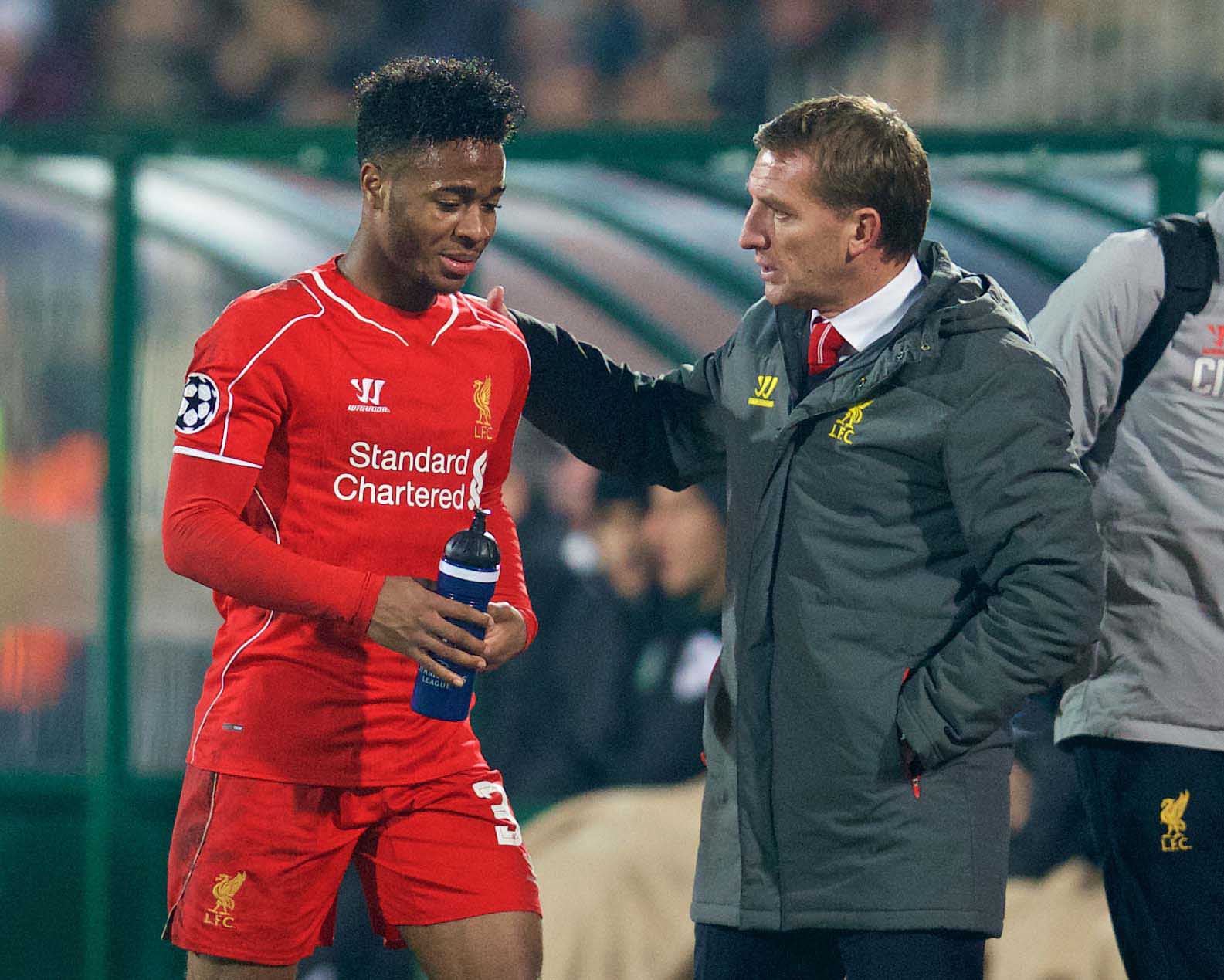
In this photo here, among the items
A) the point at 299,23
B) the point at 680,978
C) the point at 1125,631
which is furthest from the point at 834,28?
the point at 1125,631

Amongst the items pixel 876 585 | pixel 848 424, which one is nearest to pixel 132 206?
pixel 848 424

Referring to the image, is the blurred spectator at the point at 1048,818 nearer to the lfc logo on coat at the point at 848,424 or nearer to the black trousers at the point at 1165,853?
the black trousers at the point at 1165,853

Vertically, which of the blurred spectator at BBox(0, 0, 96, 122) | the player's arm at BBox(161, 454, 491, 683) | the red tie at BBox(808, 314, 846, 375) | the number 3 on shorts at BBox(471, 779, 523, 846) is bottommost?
the number 3 on shorts at BBox(471, 779, 523, 846)

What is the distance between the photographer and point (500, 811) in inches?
115

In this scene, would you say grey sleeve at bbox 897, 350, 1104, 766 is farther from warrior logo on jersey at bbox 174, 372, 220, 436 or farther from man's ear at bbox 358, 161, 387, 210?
warrior logo on jersey at bbox 174, 372, 220, 436

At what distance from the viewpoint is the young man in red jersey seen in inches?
107

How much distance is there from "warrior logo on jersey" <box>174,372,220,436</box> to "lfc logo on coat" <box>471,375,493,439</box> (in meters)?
0.44

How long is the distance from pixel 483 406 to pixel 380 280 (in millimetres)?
268

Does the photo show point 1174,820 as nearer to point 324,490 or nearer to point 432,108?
point 324,490

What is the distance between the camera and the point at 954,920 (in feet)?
8.36

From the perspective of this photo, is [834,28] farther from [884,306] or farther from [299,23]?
[884,306]

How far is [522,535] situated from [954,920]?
226 cm

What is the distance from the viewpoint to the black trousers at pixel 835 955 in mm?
2559

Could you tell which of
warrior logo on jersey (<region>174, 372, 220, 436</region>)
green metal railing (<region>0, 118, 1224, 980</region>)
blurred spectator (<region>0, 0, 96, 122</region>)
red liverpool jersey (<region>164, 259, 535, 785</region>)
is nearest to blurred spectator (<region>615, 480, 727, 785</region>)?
green metal railing (<region>0, 118, 1224, 980</region>)
